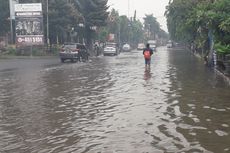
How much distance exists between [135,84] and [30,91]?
4414mm

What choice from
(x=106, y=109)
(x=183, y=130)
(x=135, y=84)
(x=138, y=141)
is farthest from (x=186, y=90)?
(x=138, y=141)

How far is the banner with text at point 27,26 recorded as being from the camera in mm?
48688

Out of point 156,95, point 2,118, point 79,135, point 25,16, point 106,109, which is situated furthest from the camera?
point 25,16

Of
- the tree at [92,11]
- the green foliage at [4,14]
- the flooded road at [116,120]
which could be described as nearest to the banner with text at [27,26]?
the green foliage at [4,14]

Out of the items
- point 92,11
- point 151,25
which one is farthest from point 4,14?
point 151,25

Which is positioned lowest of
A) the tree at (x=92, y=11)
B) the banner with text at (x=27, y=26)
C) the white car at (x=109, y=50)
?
the white car at (x=109, y=50)

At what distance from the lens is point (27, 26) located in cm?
4900

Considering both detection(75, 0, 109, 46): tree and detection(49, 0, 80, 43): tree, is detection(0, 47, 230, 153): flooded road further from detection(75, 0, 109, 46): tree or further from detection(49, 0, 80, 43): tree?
detection(75, 0, 109, 46): tree

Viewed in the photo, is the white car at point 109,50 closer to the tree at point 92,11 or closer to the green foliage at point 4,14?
the tree at point 92,11

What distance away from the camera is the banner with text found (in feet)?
160

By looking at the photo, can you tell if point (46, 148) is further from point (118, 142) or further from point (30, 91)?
point (30, 91)

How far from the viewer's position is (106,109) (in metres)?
11.5

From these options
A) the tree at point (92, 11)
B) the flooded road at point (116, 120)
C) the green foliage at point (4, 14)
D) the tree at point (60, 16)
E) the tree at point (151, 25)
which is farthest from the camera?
the tree at point (151, 25)

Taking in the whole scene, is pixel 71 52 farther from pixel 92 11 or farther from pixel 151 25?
pixel 151 25
